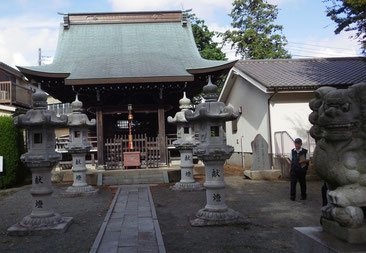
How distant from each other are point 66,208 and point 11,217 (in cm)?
149

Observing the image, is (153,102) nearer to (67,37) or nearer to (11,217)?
(67,37)

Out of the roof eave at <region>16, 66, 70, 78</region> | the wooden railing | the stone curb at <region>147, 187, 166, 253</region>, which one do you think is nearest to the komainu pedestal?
the stone curb at <region>147, 187, 166, 253</region>

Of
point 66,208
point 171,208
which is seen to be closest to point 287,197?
point 171,208

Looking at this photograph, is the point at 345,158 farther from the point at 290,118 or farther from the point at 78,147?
the point at 290,118

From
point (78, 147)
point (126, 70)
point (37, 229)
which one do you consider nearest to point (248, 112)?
point (126, 70)

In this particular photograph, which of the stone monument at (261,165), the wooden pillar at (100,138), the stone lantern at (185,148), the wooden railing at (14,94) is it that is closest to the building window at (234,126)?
the stone monument at (261,165)

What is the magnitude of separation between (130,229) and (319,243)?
427cm

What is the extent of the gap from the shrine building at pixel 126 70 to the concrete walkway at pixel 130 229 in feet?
23.1

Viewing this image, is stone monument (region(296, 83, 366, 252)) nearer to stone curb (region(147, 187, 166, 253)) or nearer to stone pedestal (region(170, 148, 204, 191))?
stone curb (region(147, 187, 166, 253))

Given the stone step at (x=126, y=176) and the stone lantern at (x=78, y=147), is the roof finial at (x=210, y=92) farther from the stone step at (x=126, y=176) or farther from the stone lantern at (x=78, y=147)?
the stone step at (x=126, y=176)

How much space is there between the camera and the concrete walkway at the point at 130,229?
5.48 metres

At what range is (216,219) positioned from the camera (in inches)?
272

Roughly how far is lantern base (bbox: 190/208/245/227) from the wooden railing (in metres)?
19.3

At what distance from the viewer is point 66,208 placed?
30.9ft
